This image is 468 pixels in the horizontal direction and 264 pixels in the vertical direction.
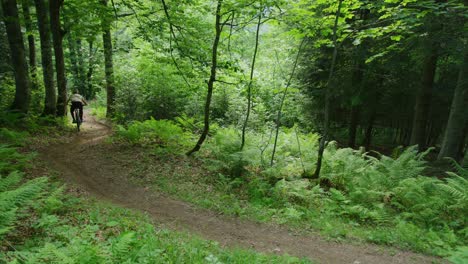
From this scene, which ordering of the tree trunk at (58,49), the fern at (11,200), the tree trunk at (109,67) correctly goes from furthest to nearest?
the tree trunk at (109,67) → the tree trunk at (58,49) → the fern at (11,200)

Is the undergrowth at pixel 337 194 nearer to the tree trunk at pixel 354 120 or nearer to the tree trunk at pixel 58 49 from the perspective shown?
the tree trunk at pixel 354 120

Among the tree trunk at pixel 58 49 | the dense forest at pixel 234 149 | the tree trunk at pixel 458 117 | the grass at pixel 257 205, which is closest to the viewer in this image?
the dense forest at pixel 234 149

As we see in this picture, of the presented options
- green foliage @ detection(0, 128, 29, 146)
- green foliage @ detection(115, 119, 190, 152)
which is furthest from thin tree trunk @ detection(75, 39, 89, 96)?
green foliage @ detection(0, 128, 29, 146)

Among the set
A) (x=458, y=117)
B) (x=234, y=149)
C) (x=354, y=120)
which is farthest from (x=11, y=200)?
(x=354, y=120)

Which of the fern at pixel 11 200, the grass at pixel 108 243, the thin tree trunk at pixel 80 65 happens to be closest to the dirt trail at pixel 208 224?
the grass at pixel 108 243

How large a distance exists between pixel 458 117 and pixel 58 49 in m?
16.1

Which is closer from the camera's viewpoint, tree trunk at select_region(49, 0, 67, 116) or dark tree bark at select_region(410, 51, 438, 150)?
dark tree bark at select_region(410, 51, 438, 150)

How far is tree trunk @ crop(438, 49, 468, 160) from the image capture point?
9711 millimetres

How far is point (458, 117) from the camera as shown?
10.1m

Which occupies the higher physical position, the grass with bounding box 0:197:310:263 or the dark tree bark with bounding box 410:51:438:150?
the dark tree bark with bounding box 410:51:438:150

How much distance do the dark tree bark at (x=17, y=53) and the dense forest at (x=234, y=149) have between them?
5 centimetres

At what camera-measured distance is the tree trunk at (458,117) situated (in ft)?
31.9

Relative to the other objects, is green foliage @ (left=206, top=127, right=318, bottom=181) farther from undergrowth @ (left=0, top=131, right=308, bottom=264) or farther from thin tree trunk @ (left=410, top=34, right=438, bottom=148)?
thin tree trunk @ (left=410, top=34, right=438, bottom=148)

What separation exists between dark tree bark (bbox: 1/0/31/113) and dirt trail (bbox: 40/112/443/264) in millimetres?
4498
